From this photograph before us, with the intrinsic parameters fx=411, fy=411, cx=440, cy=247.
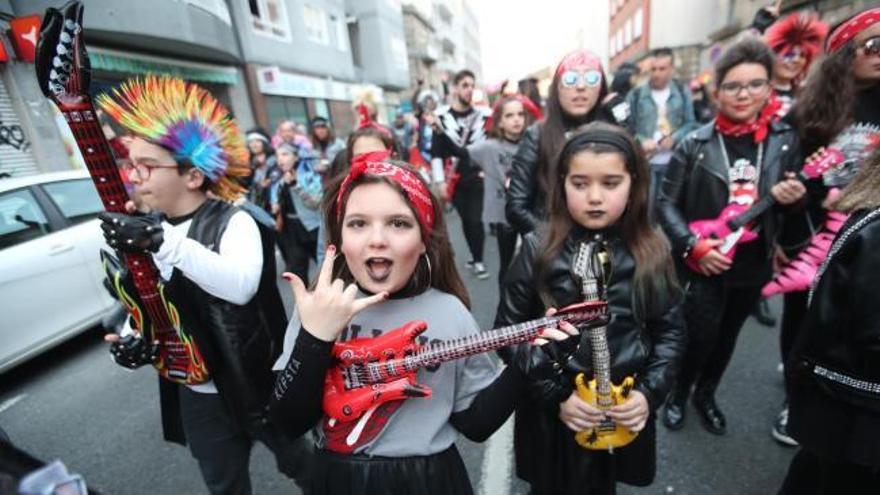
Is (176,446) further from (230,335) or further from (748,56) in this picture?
(748,56)

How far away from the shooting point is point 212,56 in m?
11.6

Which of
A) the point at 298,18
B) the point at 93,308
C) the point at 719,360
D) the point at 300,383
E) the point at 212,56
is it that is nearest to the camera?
the point at 300,383

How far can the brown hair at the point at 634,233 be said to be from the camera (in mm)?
1479

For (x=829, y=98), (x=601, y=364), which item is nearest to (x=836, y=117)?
(x=829, y=98)

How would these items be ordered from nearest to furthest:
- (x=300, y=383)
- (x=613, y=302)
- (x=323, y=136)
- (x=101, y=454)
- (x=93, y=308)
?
(x=300, y=383)
(x=613, y=302)
(x=101, y=454)
(x=93, y=308)
(x=323, y=136)

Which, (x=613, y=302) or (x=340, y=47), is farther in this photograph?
(x=340, y=47)

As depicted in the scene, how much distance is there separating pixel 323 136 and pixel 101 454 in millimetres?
4351

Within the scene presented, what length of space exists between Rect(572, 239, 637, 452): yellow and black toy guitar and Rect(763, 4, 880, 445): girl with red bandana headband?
3.65 feet

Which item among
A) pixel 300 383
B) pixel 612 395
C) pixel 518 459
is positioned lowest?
pixel 518 459

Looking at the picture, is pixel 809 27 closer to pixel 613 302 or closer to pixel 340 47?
pixel 613 302

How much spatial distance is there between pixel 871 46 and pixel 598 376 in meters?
2.06

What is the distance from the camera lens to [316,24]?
17.8 m

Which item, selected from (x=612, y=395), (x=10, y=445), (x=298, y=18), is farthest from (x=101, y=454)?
(x=298, y=18)

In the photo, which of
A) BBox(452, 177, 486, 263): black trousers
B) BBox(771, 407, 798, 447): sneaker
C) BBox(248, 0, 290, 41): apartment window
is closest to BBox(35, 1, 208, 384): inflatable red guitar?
BBox(771, 407, 798, 447): sneaker
